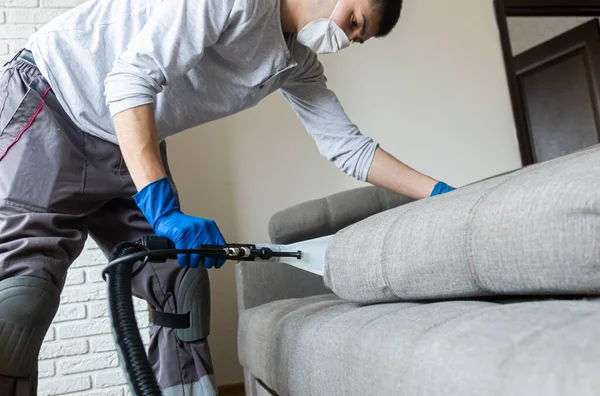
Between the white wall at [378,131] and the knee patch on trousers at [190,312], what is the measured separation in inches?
54.6

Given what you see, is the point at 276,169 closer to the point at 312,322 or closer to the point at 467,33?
the point at 467,33

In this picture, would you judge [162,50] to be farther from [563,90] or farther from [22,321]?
[563,90]

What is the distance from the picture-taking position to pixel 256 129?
2.54 metres

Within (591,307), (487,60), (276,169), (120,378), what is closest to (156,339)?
(591,307)

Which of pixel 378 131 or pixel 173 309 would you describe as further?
pixel 378 131

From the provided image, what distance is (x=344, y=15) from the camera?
111 centimetres

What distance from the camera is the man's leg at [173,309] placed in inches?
39.9

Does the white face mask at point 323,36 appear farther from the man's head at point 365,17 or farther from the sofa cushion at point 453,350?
the sofa cushion at point 453,350

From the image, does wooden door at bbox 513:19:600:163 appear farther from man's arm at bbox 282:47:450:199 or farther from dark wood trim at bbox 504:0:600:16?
man's arm at bbox 282:47:450:199

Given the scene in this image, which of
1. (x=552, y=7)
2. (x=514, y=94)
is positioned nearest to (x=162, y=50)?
(x=514, y=94)

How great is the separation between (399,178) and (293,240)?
44cm

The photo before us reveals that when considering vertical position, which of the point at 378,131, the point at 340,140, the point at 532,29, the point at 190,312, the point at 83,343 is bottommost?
the point at 83,343

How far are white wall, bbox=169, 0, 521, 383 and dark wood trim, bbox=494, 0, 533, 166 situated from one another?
3cm

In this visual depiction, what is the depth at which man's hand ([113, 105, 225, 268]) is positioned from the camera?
816 millimetres
